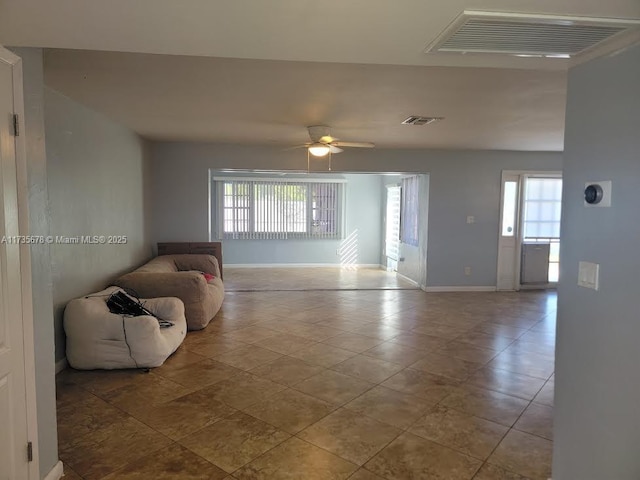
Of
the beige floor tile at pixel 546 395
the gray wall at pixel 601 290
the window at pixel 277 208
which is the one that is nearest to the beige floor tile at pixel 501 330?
the beige floor tile at pixel 546 395

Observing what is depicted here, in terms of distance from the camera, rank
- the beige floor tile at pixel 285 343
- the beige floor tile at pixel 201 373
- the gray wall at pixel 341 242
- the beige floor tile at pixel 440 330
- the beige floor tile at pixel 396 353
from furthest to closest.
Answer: the gray wall at pixel 341 242 → the beige floor tile at pixel 440 330 → the beige floor tile at pixel 285 343 → the beige floor tile at pixel 396 353 → the beige floor tile at pixel 201 373

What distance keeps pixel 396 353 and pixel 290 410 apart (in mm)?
1525

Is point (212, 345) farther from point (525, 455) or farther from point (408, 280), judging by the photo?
point (408, 280)

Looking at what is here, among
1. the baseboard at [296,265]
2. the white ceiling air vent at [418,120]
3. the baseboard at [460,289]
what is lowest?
the baseboard at [460,289]

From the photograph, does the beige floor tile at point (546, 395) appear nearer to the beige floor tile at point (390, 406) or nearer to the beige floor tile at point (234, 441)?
the beige floor tile at point (390, 406)

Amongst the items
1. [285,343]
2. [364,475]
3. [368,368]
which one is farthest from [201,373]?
[364,475]

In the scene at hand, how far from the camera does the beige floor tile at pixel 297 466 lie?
2.22 meters

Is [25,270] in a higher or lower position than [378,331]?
higher

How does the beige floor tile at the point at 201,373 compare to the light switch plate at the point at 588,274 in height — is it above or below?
below

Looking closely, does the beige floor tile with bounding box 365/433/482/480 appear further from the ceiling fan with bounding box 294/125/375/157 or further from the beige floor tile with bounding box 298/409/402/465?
the ceiling fan with bounding box 294/125/375/157

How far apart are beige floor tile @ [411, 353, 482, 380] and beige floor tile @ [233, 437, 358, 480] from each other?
158 cm

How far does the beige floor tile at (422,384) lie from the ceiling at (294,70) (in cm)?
230

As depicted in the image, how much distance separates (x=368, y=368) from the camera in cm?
373

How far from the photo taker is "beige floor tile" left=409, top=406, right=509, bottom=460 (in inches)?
99.2
